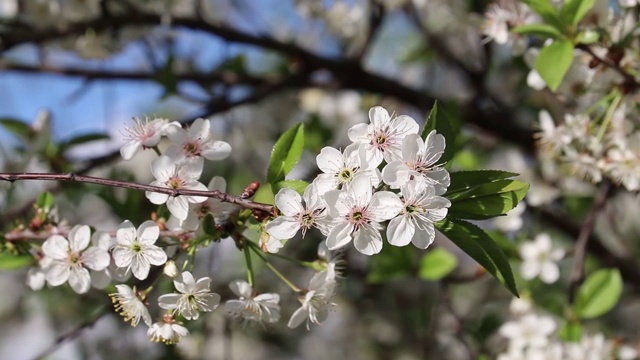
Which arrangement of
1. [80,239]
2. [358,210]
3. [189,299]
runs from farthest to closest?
[80,239]
[189,299]
[358,210]

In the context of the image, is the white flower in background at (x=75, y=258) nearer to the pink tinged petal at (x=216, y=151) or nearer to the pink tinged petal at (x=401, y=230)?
the pink tinged petal at (x=216, y=151)

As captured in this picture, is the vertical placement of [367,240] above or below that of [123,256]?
above

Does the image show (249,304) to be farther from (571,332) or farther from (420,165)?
(571,332)

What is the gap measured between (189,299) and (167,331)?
2.4 inches

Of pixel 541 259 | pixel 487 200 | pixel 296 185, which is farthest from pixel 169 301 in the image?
pixel 541 259

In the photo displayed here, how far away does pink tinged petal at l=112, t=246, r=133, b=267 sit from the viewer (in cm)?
100

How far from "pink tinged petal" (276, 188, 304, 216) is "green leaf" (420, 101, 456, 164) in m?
0.18

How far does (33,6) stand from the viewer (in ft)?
6.52

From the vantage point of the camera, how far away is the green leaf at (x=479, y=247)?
3.09 ft

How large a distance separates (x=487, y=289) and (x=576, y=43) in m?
2.02

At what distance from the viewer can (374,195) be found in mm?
878

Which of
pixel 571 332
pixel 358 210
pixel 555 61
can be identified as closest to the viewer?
pixel 358 210

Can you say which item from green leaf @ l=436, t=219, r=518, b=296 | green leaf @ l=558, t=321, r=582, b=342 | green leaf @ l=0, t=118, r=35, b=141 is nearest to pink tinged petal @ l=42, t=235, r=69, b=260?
green leaf @ l=436, t=219, r=518, b=296

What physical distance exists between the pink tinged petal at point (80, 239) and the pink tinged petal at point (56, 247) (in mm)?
14
